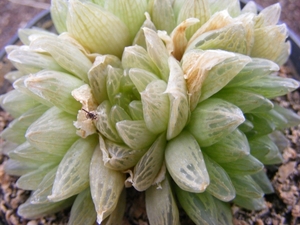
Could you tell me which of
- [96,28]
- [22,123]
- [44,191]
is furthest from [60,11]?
[44,191]

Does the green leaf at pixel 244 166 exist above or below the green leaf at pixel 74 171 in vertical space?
below

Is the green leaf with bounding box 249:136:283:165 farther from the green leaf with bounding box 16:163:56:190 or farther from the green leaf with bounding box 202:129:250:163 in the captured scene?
the green leaf with bounding box 16:163:56:190

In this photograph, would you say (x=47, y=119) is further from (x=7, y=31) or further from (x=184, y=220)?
(x=7, y=31)

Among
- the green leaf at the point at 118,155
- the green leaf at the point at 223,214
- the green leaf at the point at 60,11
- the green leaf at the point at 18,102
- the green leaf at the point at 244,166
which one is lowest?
the green leaf at the point at 223,214

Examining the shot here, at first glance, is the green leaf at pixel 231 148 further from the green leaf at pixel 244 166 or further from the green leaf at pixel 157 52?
the green leaf at pixel 157 52

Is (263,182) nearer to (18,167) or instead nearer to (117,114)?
(117,114)

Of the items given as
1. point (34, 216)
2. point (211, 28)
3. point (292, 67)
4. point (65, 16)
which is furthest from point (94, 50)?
point (292, 67)

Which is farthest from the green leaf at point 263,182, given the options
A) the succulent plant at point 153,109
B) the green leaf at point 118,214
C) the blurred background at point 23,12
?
the blurred background at point 23,12
